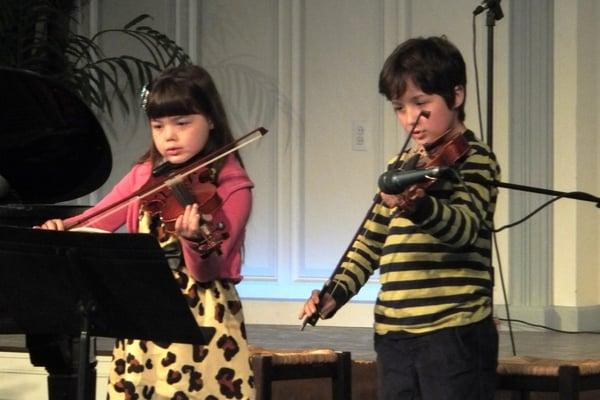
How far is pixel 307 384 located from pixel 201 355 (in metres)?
1.16

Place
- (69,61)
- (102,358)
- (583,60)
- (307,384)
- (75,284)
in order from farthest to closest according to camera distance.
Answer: (69,61), (583,60), (102,358), (307,384), (75,284)

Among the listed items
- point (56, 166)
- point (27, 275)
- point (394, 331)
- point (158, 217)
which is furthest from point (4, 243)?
point (56, 166)

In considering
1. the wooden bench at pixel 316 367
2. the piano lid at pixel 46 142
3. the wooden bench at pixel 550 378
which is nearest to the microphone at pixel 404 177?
the wooden bench at pixel 550 378

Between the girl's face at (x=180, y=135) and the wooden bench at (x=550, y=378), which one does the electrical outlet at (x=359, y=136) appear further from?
the girl's face at (x=180, y=135)

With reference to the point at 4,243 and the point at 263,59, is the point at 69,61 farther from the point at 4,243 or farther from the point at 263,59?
the point at 4,243

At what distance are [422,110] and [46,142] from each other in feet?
5.13

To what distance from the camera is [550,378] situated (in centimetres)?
294

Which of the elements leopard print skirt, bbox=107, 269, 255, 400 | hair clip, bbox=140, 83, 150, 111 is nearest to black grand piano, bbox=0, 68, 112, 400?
hair clip, bbox=140, 83, 150, 111

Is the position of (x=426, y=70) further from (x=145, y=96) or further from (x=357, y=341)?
(x=357, y=341)

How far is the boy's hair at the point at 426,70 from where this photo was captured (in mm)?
2172

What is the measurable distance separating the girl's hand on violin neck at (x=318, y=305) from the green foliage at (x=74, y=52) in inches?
116

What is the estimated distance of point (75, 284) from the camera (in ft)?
6.79

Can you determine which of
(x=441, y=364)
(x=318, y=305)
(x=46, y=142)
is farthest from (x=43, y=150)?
(x=441, y=364)

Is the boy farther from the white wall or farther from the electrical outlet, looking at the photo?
the electrical outlet
